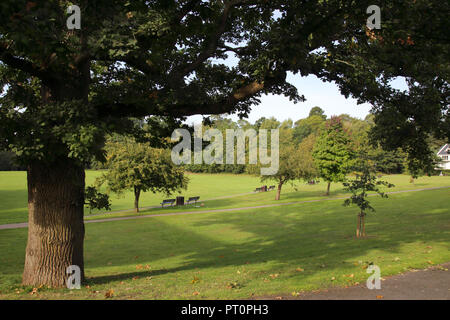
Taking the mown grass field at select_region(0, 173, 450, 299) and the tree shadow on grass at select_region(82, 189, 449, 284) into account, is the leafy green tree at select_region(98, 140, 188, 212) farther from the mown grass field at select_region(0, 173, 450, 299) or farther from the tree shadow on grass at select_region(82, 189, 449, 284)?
the tree shadow on grass at select_region(82, 189, 449, 284)

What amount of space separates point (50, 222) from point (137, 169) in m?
21.5

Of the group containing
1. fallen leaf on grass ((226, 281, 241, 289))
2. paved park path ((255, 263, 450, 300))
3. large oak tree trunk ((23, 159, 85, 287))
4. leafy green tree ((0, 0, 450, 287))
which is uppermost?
leafy green tree ((0, 0, 450, 287))

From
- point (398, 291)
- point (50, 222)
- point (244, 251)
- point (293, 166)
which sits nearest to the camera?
point (398, 291)

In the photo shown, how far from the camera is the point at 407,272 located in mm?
8453

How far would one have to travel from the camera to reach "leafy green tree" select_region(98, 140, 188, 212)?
96.8 feet

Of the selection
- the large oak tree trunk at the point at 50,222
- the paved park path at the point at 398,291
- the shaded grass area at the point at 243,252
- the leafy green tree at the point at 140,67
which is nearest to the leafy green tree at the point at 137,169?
the shaded grass area at the point at 243,252

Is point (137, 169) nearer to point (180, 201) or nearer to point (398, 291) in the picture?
point (180, 201)

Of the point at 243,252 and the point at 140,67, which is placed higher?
the point at 140,67

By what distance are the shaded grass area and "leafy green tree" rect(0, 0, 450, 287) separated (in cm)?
221

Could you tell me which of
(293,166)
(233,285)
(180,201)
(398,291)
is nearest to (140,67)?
(233,285)

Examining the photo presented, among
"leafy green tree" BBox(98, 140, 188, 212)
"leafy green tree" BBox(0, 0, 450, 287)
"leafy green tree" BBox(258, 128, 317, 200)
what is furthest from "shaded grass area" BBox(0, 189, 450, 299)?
"leafy green tree" BBox(258, 128, 317, 200)

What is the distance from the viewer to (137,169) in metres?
29.8
